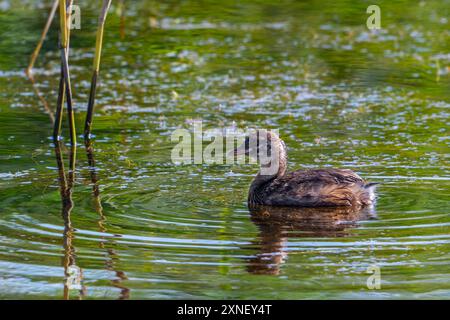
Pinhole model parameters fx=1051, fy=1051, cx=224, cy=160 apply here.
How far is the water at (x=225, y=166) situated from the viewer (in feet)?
24.6

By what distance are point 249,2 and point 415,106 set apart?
7.93m

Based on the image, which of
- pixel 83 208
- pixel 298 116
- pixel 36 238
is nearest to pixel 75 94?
pixel 298 116

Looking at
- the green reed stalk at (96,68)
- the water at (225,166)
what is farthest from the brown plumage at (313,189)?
the green reed stalk at (96,68)

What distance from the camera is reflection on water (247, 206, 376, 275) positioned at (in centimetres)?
779

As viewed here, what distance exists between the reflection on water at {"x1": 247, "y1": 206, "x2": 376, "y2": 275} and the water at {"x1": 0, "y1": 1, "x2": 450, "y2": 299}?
0.09 feet

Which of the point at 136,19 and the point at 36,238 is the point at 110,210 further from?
the point at 136,19

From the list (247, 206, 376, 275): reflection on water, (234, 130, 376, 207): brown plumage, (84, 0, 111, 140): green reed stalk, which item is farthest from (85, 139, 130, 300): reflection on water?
(234, 130, 376, 207): brown plumage

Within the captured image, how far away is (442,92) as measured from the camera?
14211mm

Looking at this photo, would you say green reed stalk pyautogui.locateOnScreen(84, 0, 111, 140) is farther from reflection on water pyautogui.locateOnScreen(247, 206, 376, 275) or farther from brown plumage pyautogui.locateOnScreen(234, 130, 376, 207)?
reflection on water pyautogui.locateOnScreen(247, 206, 376, 275)

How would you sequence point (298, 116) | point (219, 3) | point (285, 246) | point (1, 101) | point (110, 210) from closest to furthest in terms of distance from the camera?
point (285, 246)
point (110, 210)
point (298, 116)
point (1, 101)
point (219, 3)

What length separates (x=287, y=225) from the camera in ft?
29.3

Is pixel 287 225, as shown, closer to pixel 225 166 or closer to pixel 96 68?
pixel 225 166

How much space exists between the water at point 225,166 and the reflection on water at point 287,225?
0.03 metres

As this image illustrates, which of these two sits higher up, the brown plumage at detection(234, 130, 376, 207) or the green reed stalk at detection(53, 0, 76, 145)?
the green reed stalk at detection(53, 0, 76, 145)
